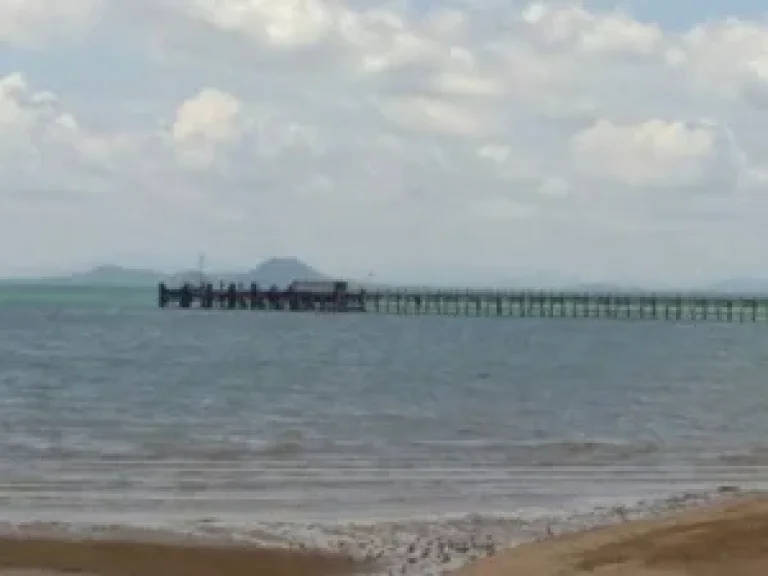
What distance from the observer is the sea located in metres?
15.2

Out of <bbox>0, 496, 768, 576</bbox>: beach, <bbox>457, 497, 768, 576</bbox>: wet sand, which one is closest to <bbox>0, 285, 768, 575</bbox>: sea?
<bbox>0, 496, 768, 576</bbox>: beach

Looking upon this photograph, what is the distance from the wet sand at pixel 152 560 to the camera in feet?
39.3

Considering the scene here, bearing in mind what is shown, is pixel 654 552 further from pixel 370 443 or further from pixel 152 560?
pixel 370 443

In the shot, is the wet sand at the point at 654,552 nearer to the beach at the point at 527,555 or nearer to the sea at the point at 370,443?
the beach at the point at 527,555

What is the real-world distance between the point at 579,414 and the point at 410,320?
78508mm

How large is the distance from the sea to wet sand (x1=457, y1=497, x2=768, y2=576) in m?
0.77

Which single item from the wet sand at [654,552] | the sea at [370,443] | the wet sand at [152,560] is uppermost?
the wet sand at [654,552]

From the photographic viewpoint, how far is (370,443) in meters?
24.8

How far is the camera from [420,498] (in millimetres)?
17141

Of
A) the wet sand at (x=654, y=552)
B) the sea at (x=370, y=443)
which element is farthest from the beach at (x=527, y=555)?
the sea at (x=370, y=443)

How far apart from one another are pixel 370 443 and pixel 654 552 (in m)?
13.5

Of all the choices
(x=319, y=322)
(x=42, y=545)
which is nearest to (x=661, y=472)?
(x=42, y=545)

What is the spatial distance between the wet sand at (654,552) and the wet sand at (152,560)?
1610 millimetres

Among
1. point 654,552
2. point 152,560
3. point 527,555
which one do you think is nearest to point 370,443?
point 152,560
